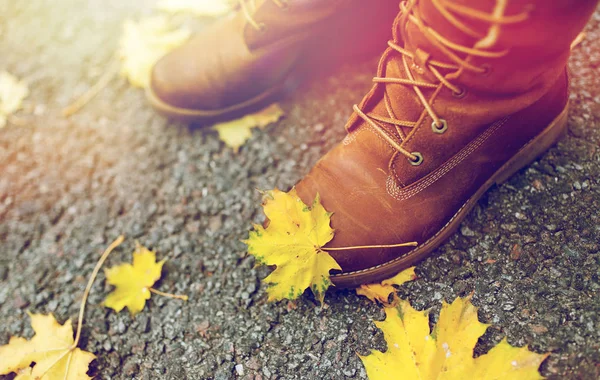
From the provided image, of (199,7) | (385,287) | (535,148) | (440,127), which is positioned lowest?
(385,287)

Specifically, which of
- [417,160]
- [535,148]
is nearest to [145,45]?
[417,160]

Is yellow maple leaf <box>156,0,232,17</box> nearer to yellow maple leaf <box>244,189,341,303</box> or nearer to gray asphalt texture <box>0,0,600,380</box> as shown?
gray asphalt texture <box>0,0,600,380</box>

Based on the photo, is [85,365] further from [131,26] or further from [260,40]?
[131,26]

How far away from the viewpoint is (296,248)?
1195mm

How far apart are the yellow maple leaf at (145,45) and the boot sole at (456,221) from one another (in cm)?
126

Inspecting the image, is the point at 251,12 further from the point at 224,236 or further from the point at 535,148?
the point at 535,148

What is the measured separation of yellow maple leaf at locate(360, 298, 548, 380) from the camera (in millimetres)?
1026

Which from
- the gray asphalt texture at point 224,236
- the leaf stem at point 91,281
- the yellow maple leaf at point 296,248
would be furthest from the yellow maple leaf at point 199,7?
the yellow maple leaf at point 296,248

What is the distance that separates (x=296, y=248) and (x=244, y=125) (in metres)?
0.73

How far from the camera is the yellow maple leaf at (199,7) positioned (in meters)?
2.08

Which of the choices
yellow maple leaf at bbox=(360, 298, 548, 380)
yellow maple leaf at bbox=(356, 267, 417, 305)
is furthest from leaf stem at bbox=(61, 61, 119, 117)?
yellow maple leaf at bbox=(360, 298, 548, 380)

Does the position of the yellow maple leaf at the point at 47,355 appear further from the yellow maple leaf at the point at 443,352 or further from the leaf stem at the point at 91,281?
the yellow maple leaf at the point at 443,352

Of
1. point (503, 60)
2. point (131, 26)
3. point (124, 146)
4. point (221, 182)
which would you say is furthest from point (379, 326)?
point (131, 26)

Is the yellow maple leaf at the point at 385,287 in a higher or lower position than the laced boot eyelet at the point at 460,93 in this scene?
lower
